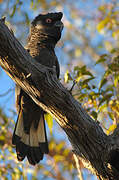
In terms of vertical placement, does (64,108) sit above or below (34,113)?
below

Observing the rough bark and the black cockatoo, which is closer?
the rough bark

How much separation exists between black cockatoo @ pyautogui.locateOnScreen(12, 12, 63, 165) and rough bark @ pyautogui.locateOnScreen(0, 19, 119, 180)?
3.05 ft

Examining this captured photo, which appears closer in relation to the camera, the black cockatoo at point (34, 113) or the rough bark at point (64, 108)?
the rough bark at point (64, 108)

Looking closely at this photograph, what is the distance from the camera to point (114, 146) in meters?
2.45

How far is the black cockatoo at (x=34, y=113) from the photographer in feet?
11.3

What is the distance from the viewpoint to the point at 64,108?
2.48 m

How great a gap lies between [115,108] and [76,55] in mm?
6146

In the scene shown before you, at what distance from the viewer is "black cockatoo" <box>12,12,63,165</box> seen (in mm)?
3453

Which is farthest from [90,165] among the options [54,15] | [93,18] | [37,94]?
[93,18]

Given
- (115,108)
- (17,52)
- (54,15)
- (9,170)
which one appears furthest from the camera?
(9,170)

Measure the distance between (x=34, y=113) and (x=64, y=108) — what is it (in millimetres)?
1124

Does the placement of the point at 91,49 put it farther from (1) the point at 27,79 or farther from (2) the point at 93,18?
(1) the point at 27,79

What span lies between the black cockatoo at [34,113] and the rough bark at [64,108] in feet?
3.05

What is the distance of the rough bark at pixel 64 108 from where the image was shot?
7.95 ft
